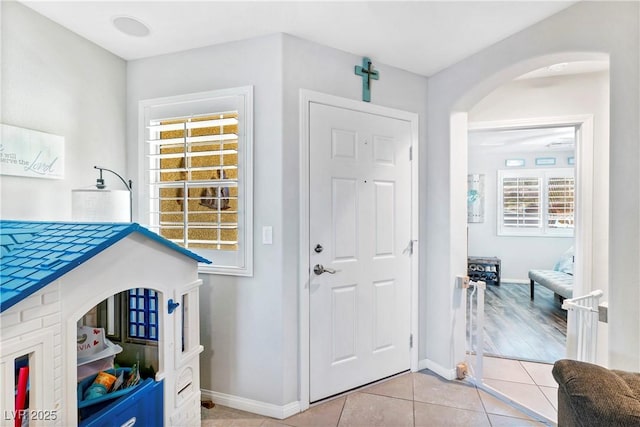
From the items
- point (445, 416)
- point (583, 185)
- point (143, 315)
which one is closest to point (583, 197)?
point (583, 185)

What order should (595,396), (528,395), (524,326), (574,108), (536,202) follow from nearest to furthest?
1. (595,396)
2. (528,395)
3. (574,108)
4. (524,326)
5. (536,202)

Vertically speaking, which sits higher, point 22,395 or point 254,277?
point 254,277

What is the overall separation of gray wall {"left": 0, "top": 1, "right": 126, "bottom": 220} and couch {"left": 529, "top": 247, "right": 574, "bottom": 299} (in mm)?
4942

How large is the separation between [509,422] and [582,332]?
2.31ft

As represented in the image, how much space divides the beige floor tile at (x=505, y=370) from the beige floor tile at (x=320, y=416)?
49.3 inches

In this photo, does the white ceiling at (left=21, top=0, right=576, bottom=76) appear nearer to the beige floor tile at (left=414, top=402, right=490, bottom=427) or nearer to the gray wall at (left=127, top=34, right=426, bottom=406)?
the gray wall at (left=127, top=34, right=426, bottom=406)

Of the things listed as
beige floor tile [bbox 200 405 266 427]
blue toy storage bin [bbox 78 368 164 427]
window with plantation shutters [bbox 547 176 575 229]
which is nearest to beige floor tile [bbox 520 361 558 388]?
beige floor tile [bbox 200 405 266 427]

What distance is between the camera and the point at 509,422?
201 cm

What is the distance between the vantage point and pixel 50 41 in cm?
192

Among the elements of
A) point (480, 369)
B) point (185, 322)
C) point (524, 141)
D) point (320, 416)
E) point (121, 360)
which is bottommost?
point (320, 416)

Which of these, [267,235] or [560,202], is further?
[560,202]

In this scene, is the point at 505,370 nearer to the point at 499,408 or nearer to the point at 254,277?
the point at 499,408

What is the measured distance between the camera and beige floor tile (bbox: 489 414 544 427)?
198 centimetres

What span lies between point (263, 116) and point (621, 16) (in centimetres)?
190
